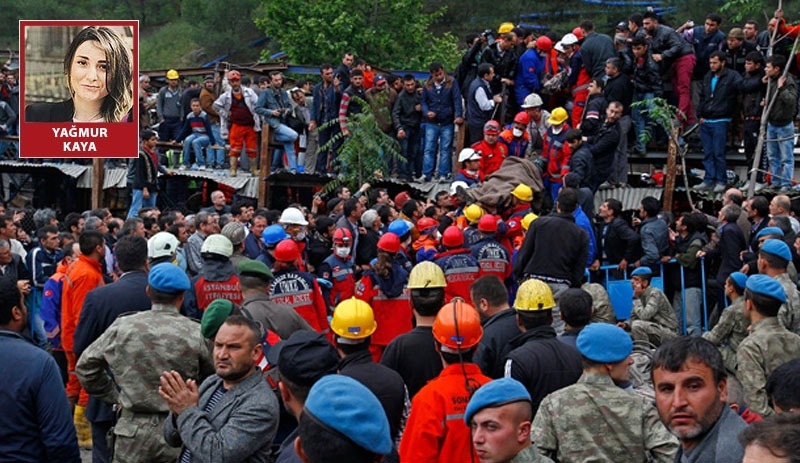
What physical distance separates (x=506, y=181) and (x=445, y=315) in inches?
336

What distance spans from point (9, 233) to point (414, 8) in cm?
3289

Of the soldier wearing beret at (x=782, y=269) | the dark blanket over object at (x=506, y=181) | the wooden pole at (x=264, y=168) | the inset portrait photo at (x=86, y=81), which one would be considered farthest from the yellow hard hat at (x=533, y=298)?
the wooden pole at (x=264, y=168)

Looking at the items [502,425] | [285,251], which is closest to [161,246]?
[285,251]

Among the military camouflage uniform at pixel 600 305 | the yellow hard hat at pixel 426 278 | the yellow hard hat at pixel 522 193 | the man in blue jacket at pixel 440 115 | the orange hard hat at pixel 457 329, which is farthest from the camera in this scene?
the man in blue jacket at pixel 440 115

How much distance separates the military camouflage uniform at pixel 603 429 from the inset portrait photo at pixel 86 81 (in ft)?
42.2

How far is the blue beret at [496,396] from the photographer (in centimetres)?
455

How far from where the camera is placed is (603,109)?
50.9 feet

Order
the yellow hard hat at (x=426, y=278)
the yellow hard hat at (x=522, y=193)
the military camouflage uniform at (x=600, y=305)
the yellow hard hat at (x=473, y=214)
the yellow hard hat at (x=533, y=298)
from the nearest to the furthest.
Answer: the yellow hard hat at (x=533, y=298), the yellow hard hat at (x=426, y=278), the military camouflage uniform at (x=600, y=305), the yellow hard hat at (x=473, y=214), the yellow hard hat at (x=522, y=193)

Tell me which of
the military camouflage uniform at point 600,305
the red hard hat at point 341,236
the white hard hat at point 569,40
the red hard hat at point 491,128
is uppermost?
the white hard hat at point 569,40

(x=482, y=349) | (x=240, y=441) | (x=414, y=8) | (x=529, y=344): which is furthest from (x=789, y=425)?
(x=414, y=8)

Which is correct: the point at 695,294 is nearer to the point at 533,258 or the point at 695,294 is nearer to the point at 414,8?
the point at 533,258

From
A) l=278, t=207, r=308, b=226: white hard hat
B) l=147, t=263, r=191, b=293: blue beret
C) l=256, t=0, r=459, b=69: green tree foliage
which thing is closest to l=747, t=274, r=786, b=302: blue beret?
l=147, t=263, r=191, b=293: blue beret

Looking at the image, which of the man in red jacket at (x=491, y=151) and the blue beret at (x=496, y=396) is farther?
the man in red jacket at (x=491, y=151)

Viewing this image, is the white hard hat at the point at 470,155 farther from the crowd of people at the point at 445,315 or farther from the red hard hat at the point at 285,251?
the red hard hat at the point at 285,251
